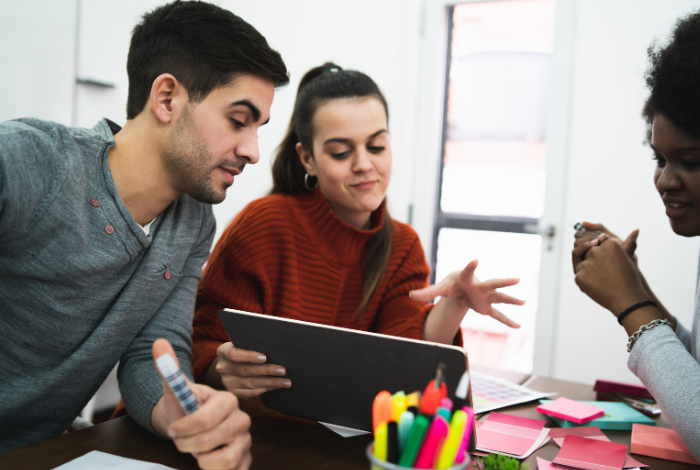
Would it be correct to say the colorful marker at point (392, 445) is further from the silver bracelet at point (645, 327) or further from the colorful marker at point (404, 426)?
the silver bracelet at point (645, 327)

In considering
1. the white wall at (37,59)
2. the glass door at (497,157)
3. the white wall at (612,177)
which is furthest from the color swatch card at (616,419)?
the white wall at (37,59)

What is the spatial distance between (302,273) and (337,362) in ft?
1.93

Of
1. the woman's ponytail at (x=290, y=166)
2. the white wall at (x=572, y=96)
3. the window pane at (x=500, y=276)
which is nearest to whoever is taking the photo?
the woman's ponytail at (x=290, y=166)

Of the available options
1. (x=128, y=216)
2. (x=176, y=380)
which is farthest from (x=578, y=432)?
(x=128, y=216)

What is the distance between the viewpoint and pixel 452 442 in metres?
0.40

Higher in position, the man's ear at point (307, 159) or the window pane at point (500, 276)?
the man's ear at point (307, 159)

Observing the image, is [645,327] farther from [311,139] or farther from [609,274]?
[311,139]

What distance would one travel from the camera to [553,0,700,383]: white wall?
229 cm

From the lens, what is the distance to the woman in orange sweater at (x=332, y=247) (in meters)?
1.20

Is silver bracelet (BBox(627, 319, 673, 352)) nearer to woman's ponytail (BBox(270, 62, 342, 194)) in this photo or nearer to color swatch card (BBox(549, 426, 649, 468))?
color swatch card (BBox(549, 426, 649, 468))

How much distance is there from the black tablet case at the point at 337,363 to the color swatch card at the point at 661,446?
38 centimetres

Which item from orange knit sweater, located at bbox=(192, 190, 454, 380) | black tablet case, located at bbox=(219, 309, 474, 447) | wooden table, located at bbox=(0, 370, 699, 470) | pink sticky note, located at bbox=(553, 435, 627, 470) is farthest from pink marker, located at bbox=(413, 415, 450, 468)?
orange knit sweater, located at bbox=(192, 190, 454, 380)

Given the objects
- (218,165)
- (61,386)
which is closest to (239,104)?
(218,165)

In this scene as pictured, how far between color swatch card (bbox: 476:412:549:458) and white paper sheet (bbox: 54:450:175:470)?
46cm
